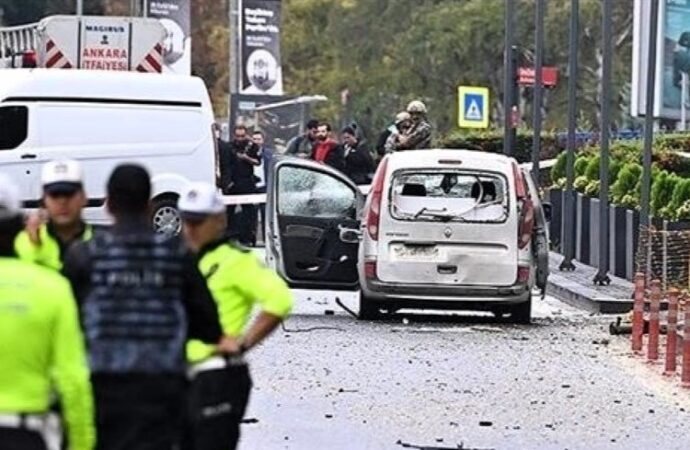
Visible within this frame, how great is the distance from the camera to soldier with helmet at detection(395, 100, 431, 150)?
28.1 metres

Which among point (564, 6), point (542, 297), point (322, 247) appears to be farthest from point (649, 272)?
point (564, 6)

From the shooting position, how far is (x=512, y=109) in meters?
34.7

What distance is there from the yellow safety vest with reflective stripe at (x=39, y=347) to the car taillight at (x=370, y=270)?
552 inches

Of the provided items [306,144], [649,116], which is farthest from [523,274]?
[306,144]

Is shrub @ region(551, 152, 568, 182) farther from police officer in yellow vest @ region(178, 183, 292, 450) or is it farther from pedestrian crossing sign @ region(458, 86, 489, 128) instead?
police officer in yellow vest @ region(178, 183, 292, 450)

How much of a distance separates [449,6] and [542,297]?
4828 cm

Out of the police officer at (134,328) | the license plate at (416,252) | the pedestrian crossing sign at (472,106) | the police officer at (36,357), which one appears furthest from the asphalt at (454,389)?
the pedestrian crossing sign at (472,106)

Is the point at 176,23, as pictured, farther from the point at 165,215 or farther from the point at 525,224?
the point at 525,224

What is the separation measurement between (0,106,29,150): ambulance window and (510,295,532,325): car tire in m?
8.42

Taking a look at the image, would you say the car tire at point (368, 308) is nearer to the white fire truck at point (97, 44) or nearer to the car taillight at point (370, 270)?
the car taillight at point (370, 270)

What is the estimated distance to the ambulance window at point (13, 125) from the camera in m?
28.7

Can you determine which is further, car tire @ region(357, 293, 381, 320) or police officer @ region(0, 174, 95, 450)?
car tire @ region(357, 293, 381, 320)

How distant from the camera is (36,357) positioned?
7496 millimetres

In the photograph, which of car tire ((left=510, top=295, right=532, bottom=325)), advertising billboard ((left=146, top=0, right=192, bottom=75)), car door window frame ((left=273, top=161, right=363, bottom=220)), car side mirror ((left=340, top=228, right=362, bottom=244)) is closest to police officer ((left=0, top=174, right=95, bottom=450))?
car door window frame ((left=273, top=161, right=363, bottom=220))
